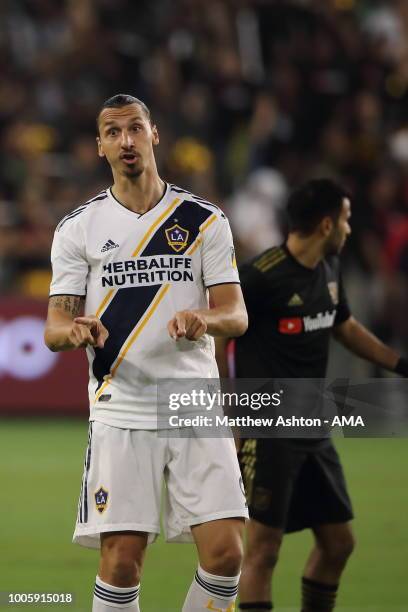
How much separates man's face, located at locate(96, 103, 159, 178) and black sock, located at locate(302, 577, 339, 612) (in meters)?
2.27

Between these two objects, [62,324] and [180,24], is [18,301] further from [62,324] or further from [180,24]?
[62,324]

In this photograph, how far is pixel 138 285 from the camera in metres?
5.05

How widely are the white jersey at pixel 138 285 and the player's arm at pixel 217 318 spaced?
0.19 ft

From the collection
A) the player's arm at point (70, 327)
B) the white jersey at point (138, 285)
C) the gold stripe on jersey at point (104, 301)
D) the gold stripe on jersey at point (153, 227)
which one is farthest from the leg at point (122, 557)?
the gold stripe on jersey at point (153, 227)

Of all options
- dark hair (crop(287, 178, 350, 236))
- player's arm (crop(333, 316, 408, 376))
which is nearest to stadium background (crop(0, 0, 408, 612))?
player's arm (crop(333, 316, 408, 376))

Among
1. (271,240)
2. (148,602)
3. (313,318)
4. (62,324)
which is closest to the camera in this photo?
(62,324)

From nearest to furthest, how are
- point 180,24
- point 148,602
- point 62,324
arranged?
point 62,324 → point 148,602 → point 180,24

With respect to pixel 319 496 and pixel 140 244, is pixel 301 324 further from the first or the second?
pixel 140 244

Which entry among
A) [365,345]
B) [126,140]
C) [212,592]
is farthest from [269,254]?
[212,592]

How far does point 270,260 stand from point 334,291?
15.9 inches

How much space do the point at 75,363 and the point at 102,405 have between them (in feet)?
28.6

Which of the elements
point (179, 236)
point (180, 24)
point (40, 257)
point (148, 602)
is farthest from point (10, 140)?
point (179, 236)

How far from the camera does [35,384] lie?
1376 cm

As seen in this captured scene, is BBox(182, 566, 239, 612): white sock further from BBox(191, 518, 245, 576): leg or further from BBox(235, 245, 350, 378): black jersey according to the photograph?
BBox(235, 245, 350, 378): black jersey
